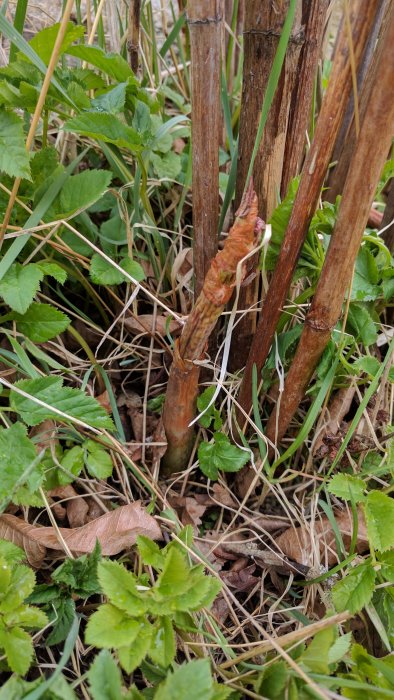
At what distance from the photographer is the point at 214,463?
3.75 feet

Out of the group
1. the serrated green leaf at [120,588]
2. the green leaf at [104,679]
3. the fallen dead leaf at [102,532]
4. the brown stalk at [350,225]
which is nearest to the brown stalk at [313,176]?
the brown stalk at [350,225]

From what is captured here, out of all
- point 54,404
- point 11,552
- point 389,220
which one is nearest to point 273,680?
point 11,552

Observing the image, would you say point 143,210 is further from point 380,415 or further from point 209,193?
point 380,415

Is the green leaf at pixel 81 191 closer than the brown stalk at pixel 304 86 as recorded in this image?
No

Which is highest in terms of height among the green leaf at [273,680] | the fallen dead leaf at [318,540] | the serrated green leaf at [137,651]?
the serrated green leaf at [137,651]

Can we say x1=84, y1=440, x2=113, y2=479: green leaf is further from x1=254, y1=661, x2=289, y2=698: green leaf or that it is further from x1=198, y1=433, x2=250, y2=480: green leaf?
x1=254, y1=661, x2=289, y2=698: green leaf

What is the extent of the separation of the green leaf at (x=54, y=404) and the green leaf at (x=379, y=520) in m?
0.50

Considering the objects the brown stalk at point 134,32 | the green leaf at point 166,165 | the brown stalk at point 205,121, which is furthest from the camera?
the green leaf at point 166,165

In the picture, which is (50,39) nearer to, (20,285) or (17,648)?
(20,285)

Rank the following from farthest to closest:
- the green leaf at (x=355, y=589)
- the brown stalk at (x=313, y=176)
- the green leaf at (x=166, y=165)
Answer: the green leaf at (x=166, y=165) → the green leaf at (x=355, y=589) → the brown stalk at (x=313, y=176)

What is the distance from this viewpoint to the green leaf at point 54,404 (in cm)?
100

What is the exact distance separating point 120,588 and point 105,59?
0.96 metres

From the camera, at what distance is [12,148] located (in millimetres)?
988

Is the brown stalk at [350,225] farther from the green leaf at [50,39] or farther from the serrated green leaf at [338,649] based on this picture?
the green leaf at [50,39]
